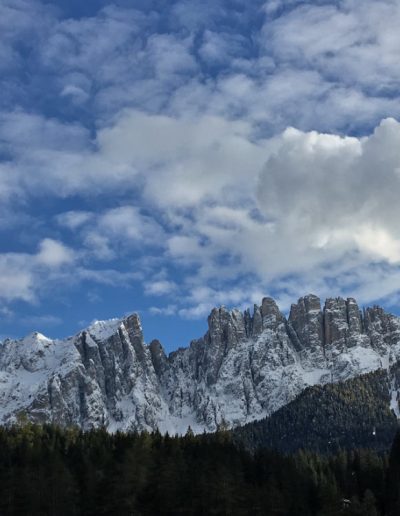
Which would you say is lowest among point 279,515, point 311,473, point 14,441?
point 279,515

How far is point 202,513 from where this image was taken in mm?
113250

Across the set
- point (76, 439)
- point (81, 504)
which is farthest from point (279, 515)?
point (76, 439)

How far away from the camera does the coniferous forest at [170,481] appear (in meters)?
111

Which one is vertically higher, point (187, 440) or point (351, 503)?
point (187, 440)

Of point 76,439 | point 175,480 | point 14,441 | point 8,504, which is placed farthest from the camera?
point 76,439

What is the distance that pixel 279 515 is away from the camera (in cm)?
11819

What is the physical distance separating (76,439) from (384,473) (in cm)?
6135

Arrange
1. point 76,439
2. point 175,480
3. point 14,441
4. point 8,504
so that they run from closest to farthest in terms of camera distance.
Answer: point 8,504
point 175,480
point 14,441
point 76,439

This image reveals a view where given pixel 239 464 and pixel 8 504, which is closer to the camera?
pixel 8 504

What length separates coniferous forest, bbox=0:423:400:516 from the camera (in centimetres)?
11069

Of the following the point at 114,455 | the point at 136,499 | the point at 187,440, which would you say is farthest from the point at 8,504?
the point at 187,440

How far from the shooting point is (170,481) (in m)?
115

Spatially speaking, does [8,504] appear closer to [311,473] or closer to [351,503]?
[351,503]

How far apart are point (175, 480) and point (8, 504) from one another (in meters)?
24.4
